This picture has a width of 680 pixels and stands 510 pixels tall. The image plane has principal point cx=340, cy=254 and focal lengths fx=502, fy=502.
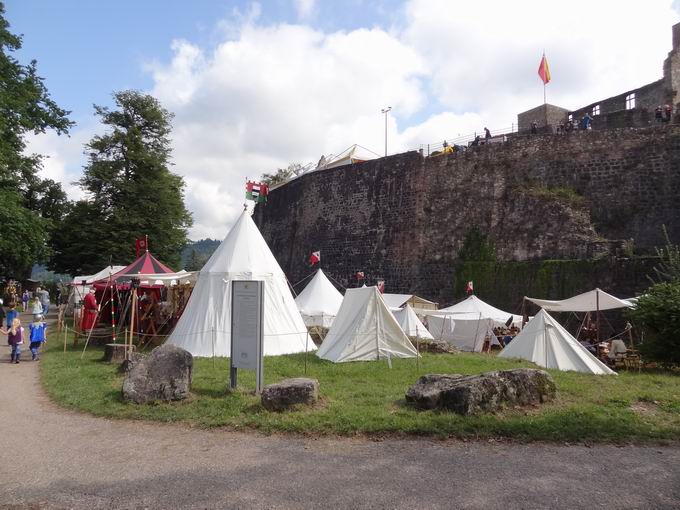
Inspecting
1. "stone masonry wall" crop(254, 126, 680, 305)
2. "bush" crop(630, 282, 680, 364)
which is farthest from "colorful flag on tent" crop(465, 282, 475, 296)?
"bush" crop(630, 282, 680, 364)

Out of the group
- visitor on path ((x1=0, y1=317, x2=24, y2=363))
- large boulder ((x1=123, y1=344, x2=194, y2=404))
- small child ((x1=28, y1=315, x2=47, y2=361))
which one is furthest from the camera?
small child ((x1=28, y1=315, x2=47, y2=361))

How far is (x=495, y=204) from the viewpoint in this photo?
22.0 meters

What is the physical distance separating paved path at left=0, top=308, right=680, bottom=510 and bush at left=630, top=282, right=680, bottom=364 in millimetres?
6328

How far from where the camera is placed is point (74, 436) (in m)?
5.85

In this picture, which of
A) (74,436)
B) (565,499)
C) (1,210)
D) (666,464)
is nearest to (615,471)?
(666,464)

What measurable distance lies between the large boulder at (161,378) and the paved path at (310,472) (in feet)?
3.35

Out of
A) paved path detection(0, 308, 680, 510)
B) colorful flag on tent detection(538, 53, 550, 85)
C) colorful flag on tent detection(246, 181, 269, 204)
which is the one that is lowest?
paved path detection(0, 308, 680, 510)

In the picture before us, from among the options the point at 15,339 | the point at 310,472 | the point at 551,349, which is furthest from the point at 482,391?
the point at 15,339

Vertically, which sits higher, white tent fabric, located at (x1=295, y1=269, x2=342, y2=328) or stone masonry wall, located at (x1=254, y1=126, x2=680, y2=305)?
stone masonry wall, located at (x1=254, y1=126, x2=680, y2=305)

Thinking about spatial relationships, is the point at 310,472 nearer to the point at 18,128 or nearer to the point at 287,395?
the point at 287,395

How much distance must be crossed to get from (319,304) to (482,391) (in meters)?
11.3

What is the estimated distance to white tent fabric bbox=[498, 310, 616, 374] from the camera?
10531 millimetres

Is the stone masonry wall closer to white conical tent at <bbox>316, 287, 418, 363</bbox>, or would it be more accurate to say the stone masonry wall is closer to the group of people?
white conical tent at <bbox>316, 287, 418, 363</bbox>

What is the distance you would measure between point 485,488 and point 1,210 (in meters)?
17.0
